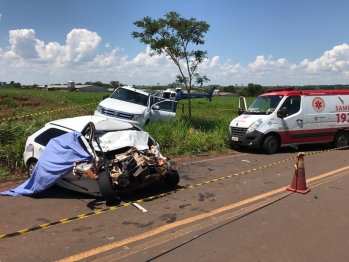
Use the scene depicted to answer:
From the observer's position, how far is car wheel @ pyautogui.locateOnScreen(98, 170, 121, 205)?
5.61m

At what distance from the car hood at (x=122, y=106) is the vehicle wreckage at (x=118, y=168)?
583 centimetres

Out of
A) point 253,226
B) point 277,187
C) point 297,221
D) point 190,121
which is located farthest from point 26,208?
point 190,121

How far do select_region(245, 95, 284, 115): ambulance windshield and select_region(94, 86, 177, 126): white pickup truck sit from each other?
3493 mm

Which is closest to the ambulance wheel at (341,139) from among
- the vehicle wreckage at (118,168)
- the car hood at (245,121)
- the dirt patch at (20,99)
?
the car hood at (245,121)

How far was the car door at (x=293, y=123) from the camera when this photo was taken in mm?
11992

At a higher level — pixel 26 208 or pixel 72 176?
pixel 72 176

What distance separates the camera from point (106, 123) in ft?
23.8

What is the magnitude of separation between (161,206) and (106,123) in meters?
2.41

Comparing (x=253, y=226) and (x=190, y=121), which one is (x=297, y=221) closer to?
(x=253, y=226)

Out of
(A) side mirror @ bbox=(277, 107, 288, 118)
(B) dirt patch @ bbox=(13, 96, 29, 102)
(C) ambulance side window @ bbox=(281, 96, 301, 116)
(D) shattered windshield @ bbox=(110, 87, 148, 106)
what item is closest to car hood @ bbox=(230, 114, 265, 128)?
(A) side mirror @ bbox=(277, 107, 288, 118)

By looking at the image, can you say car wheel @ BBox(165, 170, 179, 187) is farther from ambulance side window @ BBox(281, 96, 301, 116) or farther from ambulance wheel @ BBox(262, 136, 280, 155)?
ambulance side window @ BBox(281, 96, 301, 116)

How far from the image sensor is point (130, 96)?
13.6 meters

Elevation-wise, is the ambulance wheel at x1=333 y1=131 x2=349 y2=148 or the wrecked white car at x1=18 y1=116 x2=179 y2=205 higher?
the wrecked white car at x1=18 y1=116 x2=179 y2=205

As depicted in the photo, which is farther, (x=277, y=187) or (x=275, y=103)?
(x=275, y=103)
